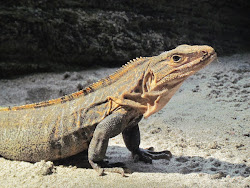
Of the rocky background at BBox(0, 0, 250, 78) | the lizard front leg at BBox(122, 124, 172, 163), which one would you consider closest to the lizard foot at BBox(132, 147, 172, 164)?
the lizard front leg at BBox(122, 124, 172, 163)

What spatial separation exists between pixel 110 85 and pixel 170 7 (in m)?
4.86

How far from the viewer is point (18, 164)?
3027 mm

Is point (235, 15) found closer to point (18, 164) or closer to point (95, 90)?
point (95, 90)

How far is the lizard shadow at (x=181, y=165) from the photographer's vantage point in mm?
2846

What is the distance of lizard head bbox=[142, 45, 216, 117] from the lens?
261cm

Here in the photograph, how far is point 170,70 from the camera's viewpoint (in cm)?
266

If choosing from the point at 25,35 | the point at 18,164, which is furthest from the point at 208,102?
the point at 25,35

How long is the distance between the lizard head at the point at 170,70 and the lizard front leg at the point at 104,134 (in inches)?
10.6

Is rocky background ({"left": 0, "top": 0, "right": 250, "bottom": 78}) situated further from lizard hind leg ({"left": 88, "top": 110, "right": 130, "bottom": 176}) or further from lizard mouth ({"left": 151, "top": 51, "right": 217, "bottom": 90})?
lizard mouth ({"left": 151, "top": 51, "right": 217, "bottom": 90})

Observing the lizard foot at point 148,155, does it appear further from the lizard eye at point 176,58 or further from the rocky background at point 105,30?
the rocky background at point 105,30

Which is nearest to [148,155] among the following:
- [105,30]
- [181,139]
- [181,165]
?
[181,165]

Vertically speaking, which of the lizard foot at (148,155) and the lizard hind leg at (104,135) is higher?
the lizard hind leg at (104,135)

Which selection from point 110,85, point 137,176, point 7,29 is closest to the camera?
point 137,176

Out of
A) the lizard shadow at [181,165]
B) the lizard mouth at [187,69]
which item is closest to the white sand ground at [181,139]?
the lizard shadow at [181,165]
